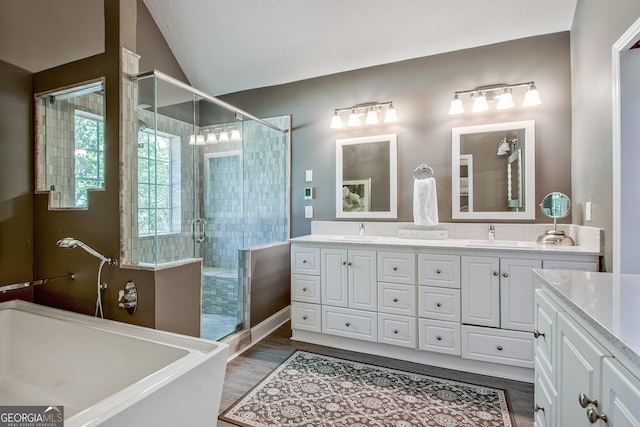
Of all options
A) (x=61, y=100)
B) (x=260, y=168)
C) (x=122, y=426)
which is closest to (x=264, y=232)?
(x=260, y=168)

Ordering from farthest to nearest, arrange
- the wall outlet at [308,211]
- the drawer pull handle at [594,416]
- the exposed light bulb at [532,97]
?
the wall outlet at [308,211] → the exposed light bulb at [532,97] → the drawer pull handle at [594,416]

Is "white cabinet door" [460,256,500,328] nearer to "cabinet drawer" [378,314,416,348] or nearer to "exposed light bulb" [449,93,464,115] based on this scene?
"cabinet drawer" [378,314,416,348]

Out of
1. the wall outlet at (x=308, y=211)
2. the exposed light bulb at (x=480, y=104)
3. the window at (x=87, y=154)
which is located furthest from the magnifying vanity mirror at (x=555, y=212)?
the window at (x=87, y=154)

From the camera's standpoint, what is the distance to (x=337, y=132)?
126 inches

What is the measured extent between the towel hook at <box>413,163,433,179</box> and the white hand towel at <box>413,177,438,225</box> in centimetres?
12

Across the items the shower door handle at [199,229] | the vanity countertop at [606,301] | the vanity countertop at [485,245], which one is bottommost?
the vanity countertop at [606,301]

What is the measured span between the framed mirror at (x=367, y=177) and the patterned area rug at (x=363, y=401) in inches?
55.4

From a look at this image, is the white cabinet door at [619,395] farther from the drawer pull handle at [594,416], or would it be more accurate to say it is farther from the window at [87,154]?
the window at [87,154]

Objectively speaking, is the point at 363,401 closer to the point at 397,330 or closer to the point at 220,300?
the point at 397,330

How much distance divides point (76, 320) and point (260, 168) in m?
2.00

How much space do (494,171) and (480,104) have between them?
0.57 m

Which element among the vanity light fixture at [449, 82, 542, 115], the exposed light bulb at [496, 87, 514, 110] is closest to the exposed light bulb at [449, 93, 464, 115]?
the vanity light fixture at [449, 82, 542, 115]

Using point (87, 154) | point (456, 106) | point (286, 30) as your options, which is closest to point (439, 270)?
point (456, 106)

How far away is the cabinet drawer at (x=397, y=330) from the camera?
2359mm
